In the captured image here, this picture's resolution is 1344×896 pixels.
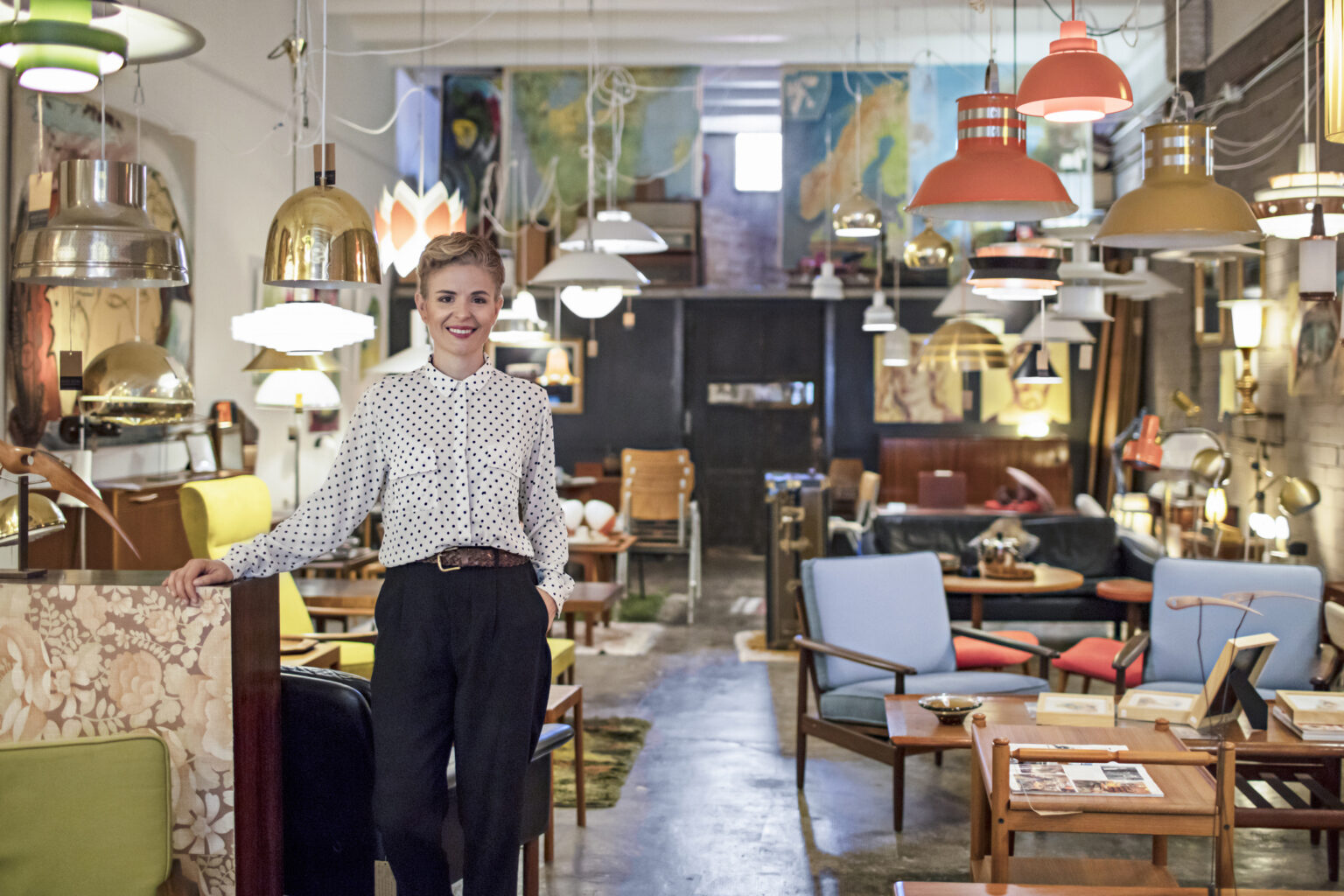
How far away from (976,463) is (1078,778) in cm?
1032

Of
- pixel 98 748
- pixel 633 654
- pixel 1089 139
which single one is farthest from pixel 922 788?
pixel 1089 139

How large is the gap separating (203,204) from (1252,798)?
7.82 meters

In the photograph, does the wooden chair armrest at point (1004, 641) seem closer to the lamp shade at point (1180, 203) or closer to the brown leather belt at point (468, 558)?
the lamp shade at point (1180, 203)

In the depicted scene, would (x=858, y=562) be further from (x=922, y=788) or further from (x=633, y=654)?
(x=633, y=654)

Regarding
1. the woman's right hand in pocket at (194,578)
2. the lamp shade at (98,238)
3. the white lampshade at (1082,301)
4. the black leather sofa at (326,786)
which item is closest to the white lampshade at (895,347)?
the white lampshade at (1082,301)

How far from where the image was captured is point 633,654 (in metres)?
7.94

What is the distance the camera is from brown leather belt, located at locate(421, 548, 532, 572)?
2520 millimetres

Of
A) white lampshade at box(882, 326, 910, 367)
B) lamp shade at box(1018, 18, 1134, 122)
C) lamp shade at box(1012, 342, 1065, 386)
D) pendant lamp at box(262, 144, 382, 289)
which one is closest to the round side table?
lamp shade at box(1012, 342, 1065, 386)

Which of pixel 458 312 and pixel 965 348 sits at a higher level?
pixel 965 348

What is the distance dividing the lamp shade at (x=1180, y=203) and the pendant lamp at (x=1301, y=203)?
192 cm

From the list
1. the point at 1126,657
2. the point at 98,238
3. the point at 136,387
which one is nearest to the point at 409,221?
the point at 136,387

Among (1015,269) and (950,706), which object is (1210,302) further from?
(950,706)

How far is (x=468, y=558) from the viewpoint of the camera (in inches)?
99.7

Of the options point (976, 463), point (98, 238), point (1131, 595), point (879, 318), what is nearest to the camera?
point (98, 238)
